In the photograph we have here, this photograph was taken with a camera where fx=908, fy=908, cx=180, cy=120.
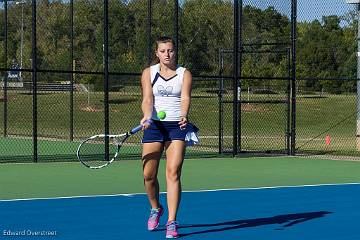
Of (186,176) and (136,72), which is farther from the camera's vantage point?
(136,72)

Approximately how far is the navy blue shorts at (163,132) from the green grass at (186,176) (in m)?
3.74

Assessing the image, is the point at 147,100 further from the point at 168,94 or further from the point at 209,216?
the point at 209,216

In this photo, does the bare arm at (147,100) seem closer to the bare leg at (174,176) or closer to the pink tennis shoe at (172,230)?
the bare leg at (174,176)

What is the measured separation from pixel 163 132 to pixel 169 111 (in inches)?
8.7

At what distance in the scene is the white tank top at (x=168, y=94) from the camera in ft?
29.6

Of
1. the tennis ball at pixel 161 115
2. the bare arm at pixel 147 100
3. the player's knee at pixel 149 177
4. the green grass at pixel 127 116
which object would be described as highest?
the bare arm at pixel 147 100

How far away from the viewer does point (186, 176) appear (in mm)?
15641

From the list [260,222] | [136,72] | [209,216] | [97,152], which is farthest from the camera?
[136,72]

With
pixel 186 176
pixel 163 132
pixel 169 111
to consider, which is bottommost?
pixel 186 176

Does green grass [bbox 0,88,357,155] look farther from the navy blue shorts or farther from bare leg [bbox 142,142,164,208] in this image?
the navy blue shorts

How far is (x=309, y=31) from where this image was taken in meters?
59.9

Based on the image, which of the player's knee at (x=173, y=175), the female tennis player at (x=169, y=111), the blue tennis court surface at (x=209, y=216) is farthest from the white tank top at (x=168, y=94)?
the blue tennis court surface at (x=209, y=216)

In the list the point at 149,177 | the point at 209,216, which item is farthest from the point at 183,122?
the point at 209,216

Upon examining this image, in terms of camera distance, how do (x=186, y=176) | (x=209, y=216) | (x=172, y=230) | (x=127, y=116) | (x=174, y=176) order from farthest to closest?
(x=127, y=116), (x=186, y=176), (x=209, y=216), (x=174, y=176), (x=172, y=230)
